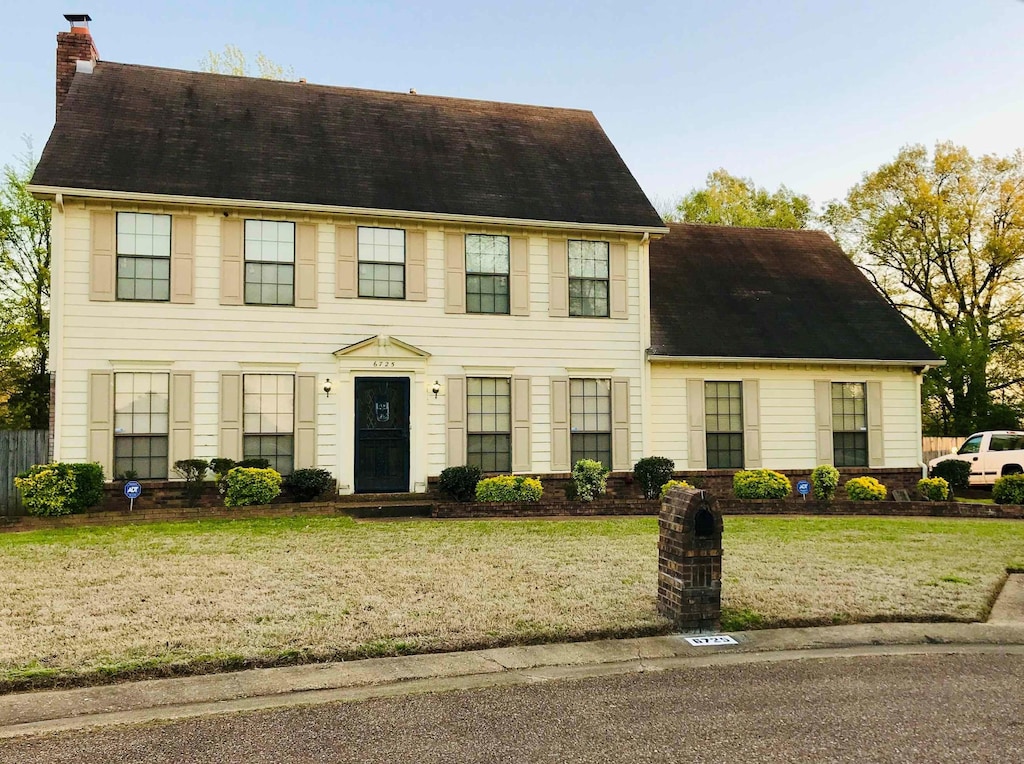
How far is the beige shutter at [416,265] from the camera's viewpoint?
15227mm

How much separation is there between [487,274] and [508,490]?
420 centimetres

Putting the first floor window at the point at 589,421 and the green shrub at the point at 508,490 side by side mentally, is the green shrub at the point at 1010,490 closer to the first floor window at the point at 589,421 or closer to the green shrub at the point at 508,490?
the first floor window at the point at 589,421

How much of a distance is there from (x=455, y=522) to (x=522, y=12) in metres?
10.1

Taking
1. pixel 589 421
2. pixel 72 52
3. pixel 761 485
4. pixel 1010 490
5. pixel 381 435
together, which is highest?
pixel 72 52

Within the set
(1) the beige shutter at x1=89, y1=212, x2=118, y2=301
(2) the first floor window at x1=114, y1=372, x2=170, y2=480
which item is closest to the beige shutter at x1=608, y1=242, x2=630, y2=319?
(2) the first floor window at x1=114, y1=372, x2=170, y2=480

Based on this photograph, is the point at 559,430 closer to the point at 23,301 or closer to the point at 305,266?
the point at 305,266

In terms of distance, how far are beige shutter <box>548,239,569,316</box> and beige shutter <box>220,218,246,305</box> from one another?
5.62 m

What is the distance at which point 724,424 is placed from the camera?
16906 mm

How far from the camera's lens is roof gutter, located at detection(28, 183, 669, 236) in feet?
44.5

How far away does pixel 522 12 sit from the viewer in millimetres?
16281

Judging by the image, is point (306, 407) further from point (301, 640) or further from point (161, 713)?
point (161, 713)

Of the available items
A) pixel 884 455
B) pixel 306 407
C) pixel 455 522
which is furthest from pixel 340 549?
pixel 884 455

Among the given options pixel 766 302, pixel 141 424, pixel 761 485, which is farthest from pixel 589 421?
pixel 141 424

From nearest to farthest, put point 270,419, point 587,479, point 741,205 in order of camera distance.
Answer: point 270,419 < point 587,479 < point 741,205
